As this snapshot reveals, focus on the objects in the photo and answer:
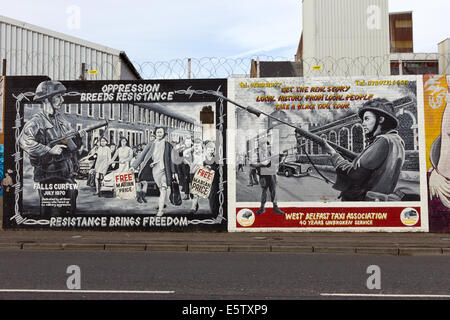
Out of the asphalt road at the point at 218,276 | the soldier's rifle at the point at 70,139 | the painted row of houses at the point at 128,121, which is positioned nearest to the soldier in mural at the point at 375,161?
the asphalt road at the point at 218,276

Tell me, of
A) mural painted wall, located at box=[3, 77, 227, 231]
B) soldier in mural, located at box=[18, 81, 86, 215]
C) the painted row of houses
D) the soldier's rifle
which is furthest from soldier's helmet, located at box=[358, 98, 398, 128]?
soldier in mural, located at box=[18, 81, 86, 215]

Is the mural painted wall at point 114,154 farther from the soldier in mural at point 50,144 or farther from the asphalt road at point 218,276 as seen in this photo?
the asphalt road at point 218,276

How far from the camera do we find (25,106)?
498 inches

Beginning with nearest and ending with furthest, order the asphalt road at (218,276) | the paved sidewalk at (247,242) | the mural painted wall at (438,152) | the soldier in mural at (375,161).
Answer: the asphalt road at (218,276) → the paved sidewalk at (247,242) → the mural painted wall at (438,152) → the soldier in mural at (375,161)

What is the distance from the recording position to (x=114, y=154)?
41.2ft

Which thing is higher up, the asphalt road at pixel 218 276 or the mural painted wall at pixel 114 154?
the mural painted wall at pixel 114 154

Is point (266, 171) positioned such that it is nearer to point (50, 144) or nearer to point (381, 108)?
point (381, 108)

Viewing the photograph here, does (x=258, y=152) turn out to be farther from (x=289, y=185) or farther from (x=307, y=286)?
(x=307, y=286)

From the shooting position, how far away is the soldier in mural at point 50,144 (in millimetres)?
12602

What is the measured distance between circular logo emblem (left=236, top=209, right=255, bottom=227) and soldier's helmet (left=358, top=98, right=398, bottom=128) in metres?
4.31

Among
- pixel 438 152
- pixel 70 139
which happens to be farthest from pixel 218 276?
pixel 438 152

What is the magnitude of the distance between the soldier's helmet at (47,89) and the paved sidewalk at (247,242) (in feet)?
13.5

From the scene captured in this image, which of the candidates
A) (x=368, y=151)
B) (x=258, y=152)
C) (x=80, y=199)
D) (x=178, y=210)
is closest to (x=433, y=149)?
(x=368, y=151)
